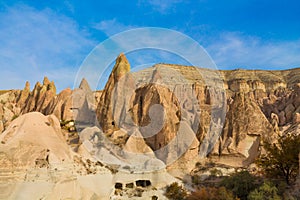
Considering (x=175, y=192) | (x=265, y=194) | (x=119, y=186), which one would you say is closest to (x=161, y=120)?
(x=119, y=186)

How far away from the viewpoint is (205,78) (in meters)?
83.8

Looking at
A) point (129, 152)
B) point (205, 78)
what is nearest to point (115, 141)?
point (129, 152)

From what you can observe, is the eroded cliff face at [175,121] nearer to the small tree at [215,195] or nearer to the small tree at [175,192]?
the small tree at [175,192]

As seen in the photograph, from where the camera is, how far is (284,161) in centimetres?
1925

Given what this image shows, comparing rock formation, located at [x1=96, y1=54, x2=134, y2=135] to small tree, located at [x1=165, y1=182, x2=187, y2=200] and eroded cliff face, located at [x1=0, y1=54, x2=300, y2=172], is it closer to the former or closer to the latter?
eroded cliff face, located at [x1=0, y1=54, x2=300, y2=172]

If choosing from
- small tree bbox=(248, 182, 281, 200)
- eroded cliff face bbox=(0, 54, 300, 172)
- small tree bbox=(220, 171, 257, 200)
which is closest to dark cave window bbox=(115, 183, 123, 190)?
eroded cliff face bbox=(0, 54, 300, 172)

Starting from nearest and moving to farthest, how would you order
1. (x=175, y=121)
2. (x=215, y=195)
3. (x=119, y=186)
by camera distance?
(x=215, y=195), (x=119, y=186), (x=175, y=121)

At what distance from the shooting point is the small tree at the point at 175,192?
20795 mm

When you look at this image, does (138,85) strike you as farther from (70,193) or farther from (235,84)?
(235,84)

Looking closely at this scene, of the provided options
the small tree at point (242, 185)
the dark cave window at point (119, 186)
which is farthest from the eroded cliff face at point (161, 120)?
the small tree at point (242, 185)

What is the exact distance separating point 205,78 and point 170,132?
5754 centimetres

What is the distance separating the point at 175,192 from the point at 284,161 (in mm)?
7293

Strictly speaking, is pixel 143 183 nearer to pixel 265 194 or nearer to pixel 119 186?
pixel 119 186

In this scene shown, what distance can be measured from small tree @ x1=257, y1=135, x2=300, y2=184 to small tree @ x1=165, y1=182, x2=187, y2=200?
5683 millimetres
